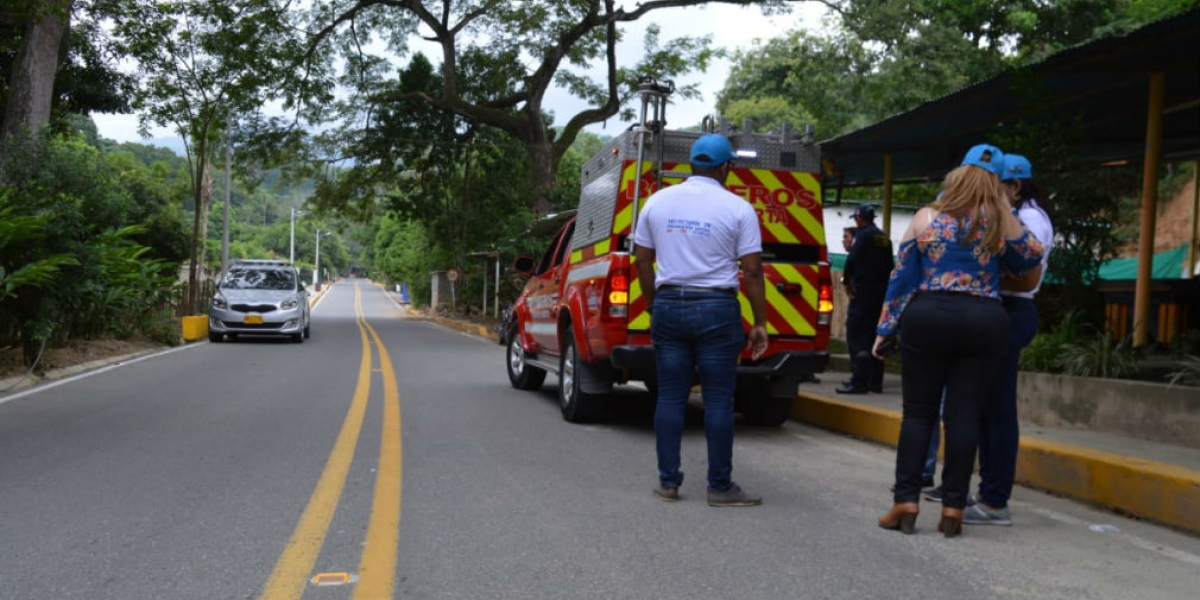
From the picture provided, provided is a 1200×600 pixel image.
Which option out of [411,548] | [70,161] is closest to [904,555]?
[411,548]

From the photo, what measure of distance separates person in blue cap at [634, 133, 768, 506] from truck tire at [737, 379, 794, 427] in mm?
3029

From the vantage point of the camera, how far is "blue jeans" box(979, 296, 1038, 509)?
4699mm

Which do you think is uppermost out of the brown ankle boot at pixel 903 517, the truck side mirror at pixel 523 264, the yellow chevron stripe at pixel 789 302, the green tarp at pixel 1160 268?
the green tarp at pixel 1160 268

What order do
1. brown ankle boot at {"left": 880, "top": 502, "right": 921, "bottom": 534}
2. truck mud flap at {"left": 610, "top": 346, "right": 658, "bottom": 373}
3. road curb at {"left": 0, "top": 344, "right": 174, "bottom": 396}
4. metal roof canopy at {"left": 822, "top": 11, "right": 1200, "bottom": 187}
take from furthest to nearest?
1. road curb at {"left": 0, "top": 344, "right": 174, "bottom": 396}
2. metal roof canopy at {"left": 822, "top": 11, "right": 1200, "bottom": 187}
3. truck mud flap at {"left": 610, "top": 346, "right": 658, "bottom": 373}
4. brown ankle boot at {"left": 880, "top": 502, "right": 921, "bottom": 534}

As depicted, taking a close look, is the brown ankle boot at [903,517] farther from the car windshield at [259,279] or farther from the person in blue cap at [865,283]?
the car windshield at [259,279]

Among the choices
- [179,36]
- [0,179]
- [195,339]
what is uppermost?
[179,36]

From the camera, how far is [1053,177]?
8.70 meters

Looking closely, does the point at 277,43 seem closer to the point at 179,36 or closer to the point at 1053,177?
the point at 179,36

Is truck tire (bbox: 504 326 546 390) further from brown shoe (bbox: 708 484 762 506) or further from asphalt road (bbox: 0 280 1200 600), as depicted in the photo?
brown shoe (bbox: 708 484 762 506)

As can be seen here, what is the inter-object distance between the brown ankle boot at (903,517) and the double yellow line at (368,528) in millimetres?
2323

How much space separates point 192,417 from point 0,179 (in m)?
6.88

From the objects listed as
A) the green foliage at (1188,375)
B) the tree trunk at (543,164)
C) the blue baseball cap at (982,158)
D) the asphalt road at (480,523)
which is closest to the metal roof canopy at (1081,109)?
A: the green foliage at (1188,375)

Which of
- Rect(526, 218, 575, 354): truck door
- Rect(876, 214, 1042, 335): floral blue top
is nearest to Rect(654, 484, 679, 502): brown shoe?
Rect(876, 214, 1042, 335): floral blue top

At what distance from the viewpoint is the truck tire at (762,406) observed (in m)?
8.15
